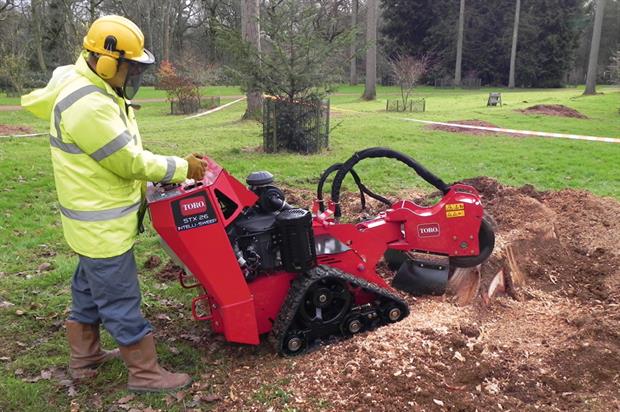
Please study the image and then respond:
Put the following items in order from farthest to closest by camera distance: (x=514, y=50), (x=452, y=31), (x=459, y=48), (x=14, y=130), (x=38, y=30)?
1. (x=452, y=31)
2. (x=459, y=48)
3. (x=514, y=50)
4. (x=38, y=30)
5. (x=14, y=130)

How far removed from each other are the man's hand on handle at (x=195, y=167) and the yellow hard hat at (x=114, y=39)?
657mm

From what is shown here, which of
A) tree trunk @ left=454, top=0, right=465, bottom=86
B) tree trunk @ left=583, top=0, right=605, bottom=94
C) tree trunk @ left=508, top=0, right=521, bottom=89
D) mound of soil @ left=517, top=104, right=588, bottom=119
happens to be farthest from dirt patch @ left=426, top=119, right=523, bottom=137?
tree trunk @ left=454, top=0, right=465, bottom=86

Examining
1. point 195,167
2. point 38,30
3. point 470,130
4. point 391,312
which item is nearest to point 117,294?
point 195,167

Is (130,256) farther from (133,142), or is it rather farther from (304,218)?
(304,218)

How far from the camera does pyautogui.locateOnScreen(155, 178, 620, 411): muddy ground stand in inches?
135

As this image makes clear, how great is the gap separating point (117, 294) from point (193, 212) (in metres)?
0.69

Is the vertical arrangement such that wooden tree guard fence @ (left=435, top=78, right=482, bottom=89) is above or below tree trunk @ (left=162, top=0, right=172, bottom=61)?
below

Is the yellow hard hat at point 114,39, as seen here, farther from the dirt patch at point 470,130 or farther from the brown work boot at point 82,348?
the dirt patch at point 470,130

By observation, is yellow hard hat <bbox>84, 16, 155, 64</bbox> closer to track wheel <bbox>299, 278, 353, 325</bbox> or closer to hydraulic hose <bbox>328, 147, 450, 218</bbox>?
hydraulic hose <bbox>328, 147, 450, 218</bbox>

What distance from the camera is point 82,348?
12.8 feet

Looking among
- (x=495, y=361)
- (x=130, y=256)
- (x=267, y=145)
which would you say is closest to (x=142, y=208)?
(x=130, y=256)

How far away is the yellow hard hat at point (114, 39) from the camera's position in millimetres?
3189

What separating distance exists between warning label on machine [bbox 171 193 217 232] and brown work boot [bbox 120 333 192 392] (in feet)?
2.63

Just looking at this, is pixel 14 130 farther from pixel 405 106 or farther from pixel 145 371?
pixel 405 106
